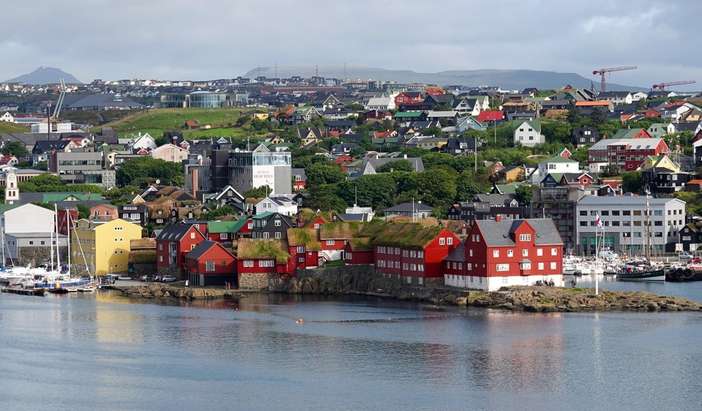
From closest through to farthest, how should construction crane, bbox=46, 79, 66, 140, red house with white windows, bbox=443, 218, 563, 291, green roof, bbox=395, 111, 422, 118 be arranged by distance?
red house with white windows, bbox=443, 218, 563, 291 → green roof, bbox=395, 111, 422, 118 → construction crane, bbox=46, 79, 66, 140

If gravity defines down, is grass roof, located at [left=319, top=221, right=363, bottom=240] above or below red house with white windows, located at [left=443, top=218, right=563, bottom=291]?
above

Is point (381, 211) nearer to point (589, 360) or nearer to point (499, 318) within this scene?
point (499, 318)

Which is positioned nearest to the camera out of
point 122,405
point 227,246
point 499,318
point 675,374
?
point 122,405

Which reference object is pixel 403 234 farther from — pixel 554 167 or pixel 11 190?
pixel 11 190

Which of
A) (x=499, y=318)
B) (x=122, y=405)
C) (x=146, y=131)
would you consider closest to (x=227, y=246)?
(x=499, y=318)

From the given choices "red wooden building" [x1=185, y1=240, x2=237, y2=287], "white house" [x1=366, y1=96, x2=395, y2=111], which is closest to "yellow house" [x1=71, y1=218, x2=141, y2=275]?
"red wooden building" [x1=185, y1=240, x2=237, y2=287]

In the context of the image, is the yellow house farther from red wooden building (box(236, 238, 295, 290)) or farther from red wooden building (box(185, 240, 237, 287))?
red wooden building (box(236, 238, 295, 290))
